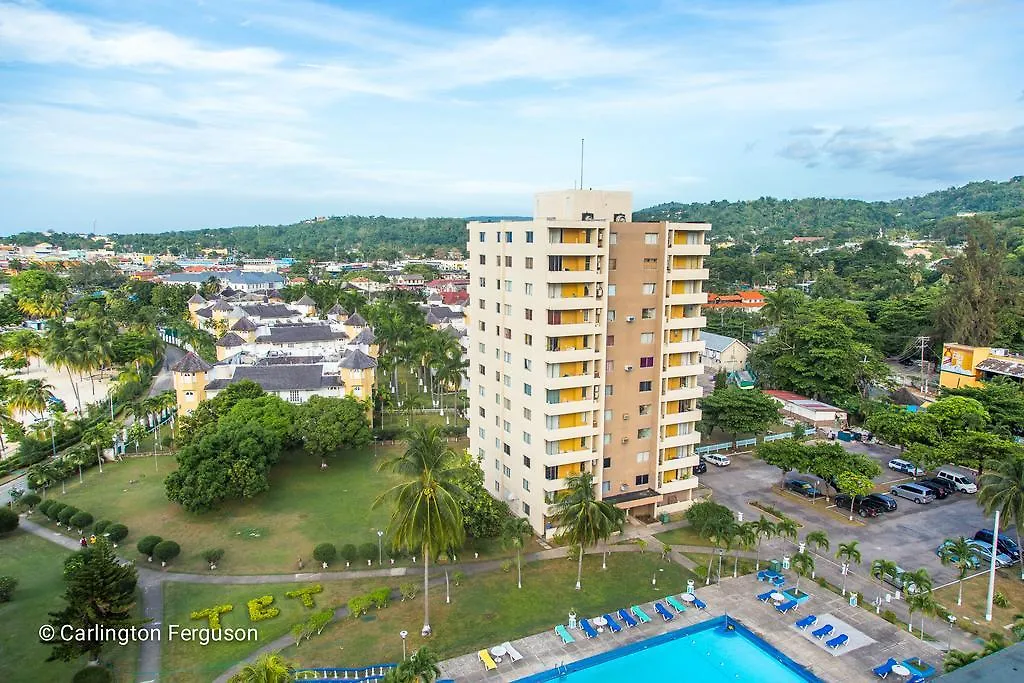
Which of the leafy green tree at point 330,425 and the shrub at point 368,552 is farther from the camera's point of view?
the leafy green tree at point 330,425

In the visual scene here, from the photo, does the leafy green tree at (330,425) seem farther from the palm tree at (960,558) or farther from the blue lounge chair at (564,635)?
the palm tree at (960,558)

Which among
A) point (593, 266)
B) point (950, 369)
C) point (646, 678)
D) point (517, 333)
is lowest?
point (646, 678)

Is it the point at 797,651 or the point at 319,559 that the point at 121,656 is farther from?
the point at 797,651

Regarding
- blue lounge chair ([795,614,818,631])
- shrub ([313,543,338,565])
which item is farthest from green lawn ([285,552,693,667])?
blue lounge chair ([795,614,818,631])

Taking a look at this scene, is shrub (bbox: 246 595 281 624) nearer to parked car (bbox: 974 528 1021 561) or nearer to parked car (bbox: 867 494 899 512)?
parked car (bbox: 867 494 899 512)

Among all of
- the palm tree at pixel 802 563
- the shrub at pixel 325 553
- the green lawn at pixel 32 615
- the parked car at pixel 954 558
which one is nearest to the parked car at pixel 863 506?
the parked car at pixel 954 558

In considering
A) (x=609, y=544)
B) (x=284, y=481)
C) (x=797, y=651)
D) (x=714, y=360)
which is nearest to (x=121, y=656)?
(x=284, y=481)

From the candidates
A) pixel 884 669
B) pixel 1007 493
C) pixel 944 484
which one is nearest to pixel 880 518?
pixel 944 484
